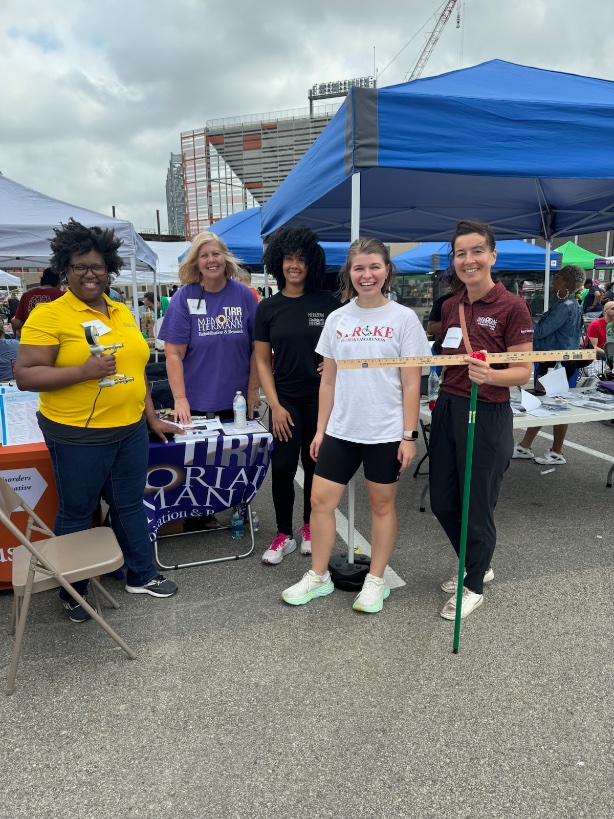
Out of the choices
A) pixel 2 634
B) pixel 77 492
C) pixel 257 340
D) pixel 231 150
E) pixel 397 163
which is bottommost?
pixel 2 634

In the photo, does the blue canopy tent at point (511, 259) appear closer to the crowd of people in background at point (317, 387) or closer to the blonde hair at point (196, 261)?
the blonde hair at point (196, 261)

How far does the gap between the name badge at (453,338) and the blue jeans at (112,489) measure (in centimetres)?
150

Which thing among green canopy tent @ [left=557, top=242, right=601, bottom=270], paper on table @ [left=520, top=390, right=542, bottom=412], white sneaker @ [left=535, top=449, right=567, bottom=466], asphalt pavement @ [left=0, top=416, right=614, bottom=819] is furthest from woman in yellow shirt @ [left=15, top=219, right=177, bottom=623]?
green canopy tent @ [left=557, top=242, right=601, bottom=270]

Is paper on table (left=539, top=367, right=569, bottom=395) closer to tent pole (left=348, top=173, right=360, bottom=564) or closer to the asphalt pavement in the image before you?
the asphalt pavement

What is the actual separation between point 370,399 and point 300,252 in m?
0.88

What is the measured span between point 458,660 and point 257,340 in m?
1.83

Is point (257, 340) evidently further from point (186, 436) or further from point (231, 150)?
point (231, 150)

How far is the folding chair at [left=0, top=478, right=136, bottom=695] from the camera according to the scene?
202 cm

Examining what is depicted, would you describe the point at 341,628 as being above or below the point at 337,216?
below

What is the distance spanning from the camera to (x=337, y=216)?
585cm

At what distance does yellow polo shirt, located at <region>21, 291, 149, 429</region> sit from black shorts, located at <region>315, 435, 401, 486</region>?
903 millimetres

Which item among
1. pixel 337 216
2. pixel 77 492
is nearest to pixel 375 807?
pixel 77 492

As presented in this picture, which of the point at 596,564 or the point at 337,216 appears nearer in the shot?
the point at 596,564

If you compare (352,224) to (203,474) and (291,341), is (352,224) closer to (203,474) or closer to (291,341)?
(291,341)
